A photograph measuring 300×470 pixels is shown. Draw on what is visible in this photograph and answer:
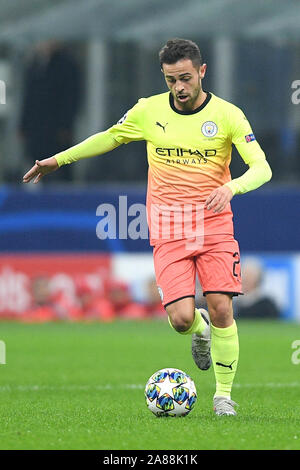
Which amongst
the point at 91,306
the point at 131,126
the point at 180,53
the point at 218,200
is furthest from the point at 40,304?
the point at 218,200

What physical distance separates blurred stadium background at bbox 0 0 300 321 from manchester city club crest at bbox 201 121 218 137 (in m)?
8.00

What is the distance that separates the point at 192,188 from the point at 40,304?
8.32m

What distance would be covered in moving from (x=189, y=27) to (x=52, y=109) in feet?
8.61

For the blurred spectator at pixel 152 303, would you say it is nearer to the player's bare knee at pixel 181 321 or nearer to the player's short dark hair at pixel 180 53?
the player's bare knee at pixel 181 321

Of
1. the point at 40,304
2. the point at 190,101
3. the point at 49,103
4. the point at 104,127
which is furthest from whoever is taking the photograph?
the point at 104,127

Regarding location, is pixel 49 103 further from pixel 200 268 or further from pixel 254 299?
pixel 200 268

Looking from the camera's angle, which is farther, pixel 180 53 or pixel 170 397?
pixel 180 53

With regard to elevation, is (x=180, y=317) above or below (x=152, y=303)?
below

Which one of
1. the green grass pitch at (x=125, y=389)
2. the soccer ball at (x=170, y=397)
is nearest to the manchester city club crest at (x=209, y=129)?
the soccer ball at (x=170, y=397)

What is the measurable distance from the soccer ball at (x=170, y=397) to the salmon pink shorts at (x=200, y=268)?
55 cm

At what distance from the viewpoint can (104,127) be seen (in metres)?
18.5

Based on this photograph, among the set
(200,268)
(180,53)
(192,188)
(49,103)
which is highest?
(49,103)

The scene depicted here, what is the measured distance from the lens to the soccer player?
7.55 meters
